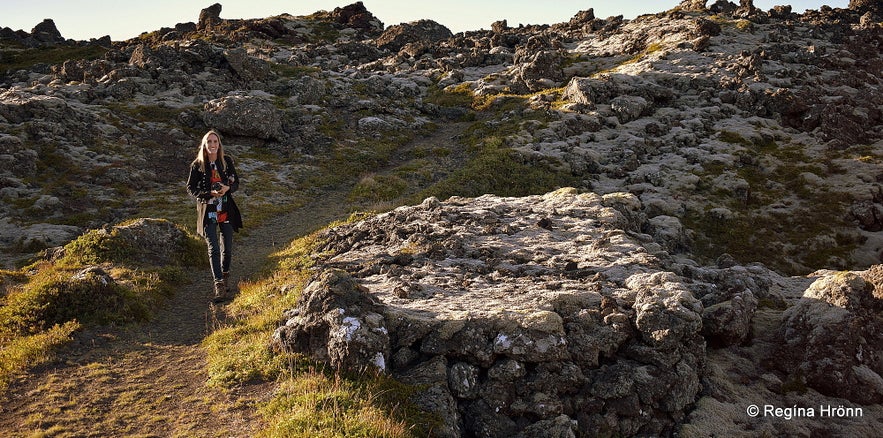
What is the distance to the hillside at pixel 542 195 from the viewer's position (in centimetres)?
Result: 1115

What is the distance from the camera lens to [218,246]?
53.6ft

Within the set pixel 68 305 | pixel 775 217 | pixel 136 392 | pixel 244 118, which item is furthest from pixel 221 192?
pixel 775 217

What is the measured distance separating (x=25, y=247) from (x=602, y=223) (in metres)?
27.3

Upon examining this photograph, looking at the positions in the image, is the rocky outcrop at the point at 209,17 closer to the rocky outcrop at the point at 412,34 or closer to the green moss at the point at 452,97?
the rocky outcrop at the point at 412,34

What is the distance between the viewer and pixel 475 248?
59.6ft

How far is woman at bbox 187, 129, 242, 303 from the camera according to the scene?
15.8 m

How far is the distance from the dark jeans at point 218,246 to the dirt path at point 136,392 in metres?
1.69

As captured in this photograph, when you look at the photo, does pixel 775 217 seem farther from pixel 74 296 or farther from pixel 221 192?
pixel 74 296

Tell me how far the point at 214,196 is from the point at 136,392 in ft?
23.2

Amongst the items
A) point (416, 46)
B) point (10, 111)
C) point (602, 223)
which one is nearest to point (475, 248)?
point (602, 223)

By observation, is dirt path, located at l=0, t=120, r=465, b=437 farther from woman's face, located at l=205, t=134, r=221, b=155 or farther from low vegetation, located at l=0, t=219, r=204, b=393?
woman's face, located at l=205, t=134, r=221, b=155

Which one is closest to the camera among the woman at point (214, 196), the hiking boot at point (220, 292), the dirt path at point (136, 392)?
the dirt path at point (136, 392)

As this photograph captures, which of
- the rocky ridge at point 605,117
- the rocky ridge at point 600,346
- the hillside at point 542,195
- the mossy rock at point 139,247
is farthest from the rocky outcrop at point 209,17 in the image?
the rocky ridge at point 600,346

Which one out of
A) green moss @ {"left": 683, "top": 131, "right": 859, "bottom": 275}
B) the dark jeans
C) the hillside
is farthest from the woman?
green moss @ {"left": 683, "top": 131, "right": 859, "bottom": 275}
